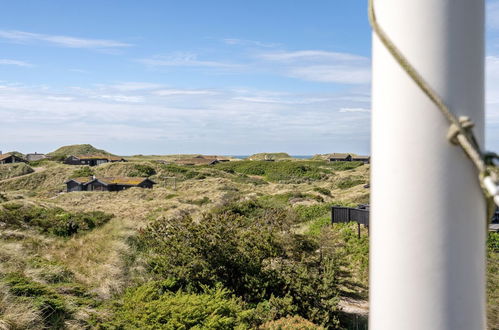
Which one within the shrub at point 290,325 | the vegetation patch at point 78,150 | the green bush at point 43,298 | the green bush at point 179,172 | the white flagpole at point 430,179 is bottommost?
the shrub at point 290,325

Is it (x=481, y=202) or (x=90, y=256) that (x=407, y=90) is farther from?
(x=90, y=256)

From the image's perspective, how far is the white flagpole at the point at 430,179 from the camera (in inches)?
41.1

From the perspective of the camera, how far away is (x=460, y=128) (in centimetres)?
102

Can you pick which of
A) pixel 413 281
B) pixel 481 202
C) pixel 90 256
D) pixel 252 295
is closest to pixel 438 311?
pixel 413 281

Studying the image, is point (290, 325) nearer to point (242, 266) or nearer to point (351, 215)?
point (242, 266)

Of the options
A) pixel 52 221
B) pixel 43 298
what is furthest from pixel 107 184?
pixel 43 298

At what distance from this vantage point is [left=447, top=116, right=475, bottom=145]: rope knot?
1022mm

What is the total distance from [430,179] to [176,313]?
7.60m

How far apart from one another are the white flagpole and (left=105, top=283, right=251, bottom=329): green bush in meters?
7.13

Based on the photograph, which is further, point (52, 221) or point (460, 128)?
point (52, 221)

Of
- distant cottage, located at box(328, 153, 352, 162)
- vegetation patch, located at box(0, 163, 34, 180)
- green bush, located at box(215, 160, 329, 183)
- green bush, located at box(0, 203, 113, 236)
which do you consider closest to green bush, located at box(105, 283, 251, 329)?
green bush, located at box(0, 203, 113, 236)

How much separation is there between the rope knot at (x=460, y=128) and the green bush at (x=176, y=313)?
24.0 ft

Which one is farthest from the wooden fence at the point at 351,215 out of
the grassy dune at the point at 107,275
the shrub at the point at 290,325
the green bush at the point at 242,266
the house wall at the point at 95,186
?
the house wall at the point at 95,186

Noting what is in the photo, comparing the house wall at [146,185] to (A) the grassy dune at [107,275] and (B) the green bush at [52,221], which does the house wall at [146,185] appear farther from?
(B) the green bush at [52,221]
